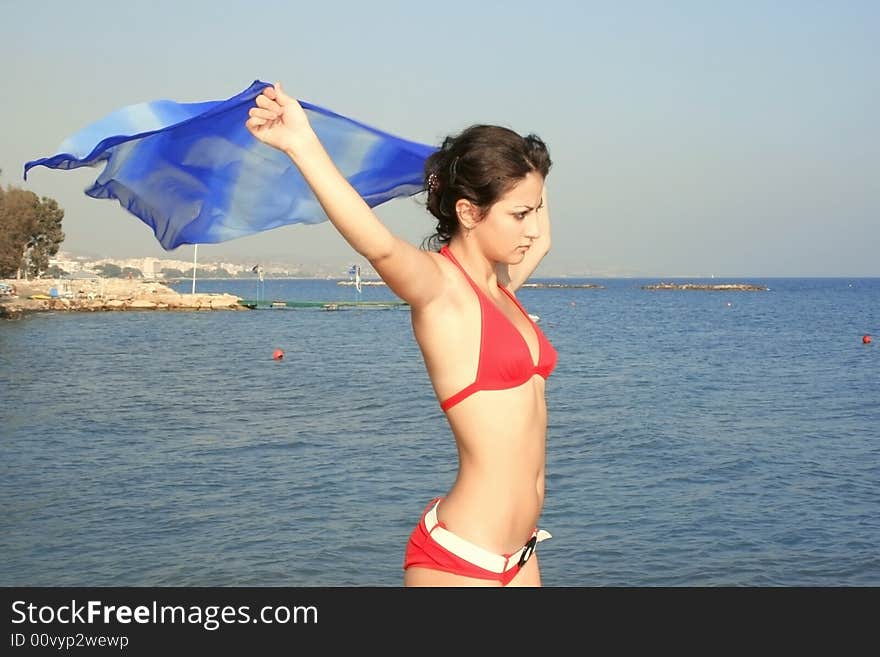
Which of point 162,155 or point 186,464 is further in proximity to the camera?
point 186,464

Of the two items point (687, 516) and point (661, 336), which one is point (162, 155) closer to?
point (687, 516)

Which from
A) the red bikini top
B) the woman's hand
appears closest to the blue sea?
the red bikini top

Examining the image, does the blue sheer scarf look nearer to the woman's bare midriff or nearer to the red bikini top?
the red bikini top

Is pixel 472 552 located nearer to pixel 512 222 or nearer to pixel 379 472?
pixel 512 222

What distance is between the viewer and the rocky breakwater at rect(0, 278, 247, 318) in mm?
85750

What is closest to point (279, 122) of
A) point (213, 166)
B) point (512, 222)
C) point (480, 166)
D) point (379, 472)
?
point (480, 166)

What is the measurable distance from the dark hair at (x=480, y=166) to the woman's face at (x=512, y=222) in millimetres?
27

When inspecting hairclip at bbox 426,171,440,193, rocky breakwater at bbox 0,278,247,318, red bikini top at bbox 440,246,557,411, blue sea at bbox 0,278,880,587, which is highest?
hairclip at bbox 426,171,440,193

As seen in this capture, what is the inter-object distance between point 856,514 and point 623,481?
149 inches

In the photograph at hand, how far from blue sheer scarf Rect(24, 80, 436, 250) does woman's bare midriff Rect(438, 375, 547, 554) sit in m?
1.48

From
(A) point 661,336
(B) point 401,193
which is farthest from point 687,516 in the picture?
(A) point 661,336

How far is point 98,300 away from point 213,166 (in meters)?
89.8

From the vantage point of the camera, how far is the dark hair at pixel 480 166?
360cm

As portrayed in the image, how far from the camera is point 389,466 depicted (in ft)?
61.3
